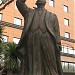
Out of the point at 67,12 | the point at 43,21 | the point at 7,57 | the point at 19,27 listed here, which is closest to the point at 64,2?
the point at 67,12

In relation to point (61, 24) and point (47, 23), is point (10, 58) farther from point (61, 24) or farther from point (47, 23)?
point (61, 24)

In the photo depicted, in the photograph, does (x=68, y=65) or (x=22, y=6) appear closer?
(x=22, y=6)

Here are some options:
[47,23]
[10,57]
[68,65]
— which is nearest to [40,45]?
[47,23]

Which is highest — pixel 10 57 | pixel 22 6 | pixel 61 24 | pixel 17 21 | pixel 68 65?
pixel 61 24

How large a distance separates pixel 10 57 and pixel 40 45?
22007mm

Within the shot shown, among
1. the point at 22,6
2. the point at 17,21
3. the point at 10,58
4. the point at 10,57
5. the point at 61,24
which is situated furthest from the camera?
the point at 61,24

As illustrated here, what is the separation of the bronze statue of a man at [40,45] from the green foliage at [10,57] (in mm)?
20663

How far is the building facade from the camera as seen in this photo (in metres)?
42.8

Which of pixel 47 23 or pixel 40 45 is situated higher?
pixel 47 23

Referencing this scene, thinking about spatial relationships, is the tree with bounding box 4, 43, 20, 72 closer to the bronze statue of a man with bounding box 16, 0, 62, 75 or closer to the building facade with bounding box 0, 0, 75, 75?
the building facade with bounding box 0, 0, 75, 75

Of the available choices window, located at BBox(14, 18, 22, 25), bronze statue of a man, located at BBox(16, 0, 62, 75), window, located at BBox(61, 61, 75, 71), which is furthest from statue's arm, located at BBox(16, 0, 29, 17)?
window, located at BBox(61, 61, 75, 71)

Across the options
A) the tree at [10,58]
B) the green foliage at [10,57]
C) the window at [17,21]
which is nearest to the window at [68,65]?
the window at [17,21]

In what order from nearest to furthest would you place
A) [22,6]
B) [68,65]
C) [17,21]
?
[22,6] → [17,21] → [68,65]

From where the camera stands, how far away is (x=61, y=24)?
50.9 m
